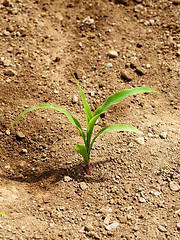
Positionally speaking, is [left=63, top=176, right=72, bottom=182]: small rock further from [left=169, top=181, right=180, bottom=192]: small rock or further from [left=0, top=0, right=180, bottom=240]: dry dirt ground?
[left=169, top=181, right=180, bottom=192]: small rock

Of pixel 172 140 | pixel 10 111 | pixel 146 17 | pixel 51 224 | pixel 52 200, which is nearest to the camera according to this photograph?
pixel 51 224

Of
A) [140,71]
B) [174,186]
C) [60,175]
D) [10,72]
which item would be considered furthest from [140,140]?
[10,72]

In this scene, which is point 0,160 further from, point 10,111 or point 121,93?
point 121,93

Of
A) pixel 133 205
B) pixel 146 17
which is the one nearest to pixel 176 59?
pixel 146 17

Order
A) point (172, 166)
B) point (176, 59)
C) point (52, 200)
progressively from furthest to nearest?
point (176, 59) < point (172, 166) < point (52, 200)

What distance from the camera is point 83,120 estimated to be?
2539 mm

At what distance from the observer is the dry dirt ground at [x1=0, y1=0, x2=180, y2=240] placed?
1.87 meters

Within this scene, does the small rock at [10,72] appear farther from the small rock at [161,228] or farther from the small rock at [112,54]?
the small rock at [161,228]

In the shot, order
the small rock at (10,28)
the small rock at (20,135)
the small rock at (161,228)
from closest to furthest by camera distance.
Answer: the small rock at (161,228) < the small rock at (20,135) < the small rock at (10,28)

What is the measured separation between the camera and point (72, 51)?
3.08 metres

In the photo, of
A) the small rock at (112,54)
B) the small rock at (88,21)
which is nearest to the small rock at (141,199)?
the small rock at (112,54)

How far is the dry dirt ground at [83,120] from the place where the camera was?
6.13 ft

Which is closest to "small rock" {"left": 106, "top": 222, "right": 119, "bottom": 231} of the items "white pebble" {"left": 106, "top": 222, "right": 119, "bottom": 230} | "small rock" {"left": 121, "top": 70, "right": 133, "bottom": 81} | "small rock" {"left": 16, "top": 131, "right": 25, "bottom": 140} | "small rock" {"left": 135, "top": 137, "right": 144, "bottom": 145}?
"white pebble" {"left": 106, "top": 222, "right": 119, "bottom": 230}

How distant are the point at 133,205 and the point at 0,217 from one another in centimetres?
88
